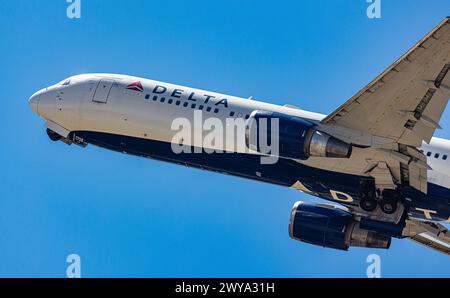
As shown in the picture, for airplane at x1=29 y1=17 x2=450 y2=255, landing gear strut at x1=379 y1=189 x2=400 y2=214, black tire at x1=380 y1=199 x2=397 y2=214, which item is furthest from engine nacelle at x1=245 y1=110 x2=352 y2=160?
black tire at x1=380 y1=199 x2=397 y2=214

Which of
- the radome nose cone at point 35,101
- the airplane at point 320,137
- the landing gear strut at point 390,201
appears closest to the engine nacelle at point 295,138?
the airplane at point 320,137

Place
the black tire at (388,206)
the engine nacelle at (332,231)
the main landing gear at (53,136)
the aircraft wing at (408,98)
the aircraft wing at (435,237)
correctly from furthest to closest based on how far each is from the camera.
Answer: the aircraft wing at (435,237), the main landing gear at (53,136), the engine nacelle at (332,231), the black tire at (388,206), the aircraft wing at (408,98)

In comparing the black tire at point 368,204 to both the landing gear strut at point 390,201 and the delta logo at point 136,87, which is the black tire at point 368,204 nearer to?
the landing gear strut at point 390,201

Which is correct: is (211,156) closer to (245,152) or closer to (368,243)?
(245,152)

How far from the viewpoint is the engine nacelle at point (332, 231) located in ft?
154

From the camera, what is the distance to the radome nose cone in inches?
1946

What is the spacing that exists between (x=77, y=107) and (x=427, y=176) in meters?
16.0

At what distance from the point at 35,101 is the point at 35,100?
0.06 metres

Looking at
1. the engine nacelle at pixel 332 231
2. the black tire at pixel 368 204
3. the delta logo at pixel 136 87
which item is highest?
the delta logo at pixel 136 87

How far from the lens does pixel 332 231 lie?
4712 centimetres

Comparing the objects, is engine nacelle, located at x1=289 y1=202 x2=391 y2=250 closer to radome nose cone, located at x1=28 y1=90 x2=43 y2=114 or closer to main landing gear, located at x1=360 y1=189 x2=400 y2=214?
main landing gear, located at x1=360 y1=189 x2=400 y2=214

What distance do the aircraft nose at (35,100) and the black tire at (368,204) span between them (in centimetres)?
1606

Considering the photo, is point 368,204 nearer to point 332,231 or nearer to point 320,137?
point 332,231

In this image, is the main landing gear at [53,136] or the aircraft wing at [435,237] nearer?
the main landing gear at [53,136]
